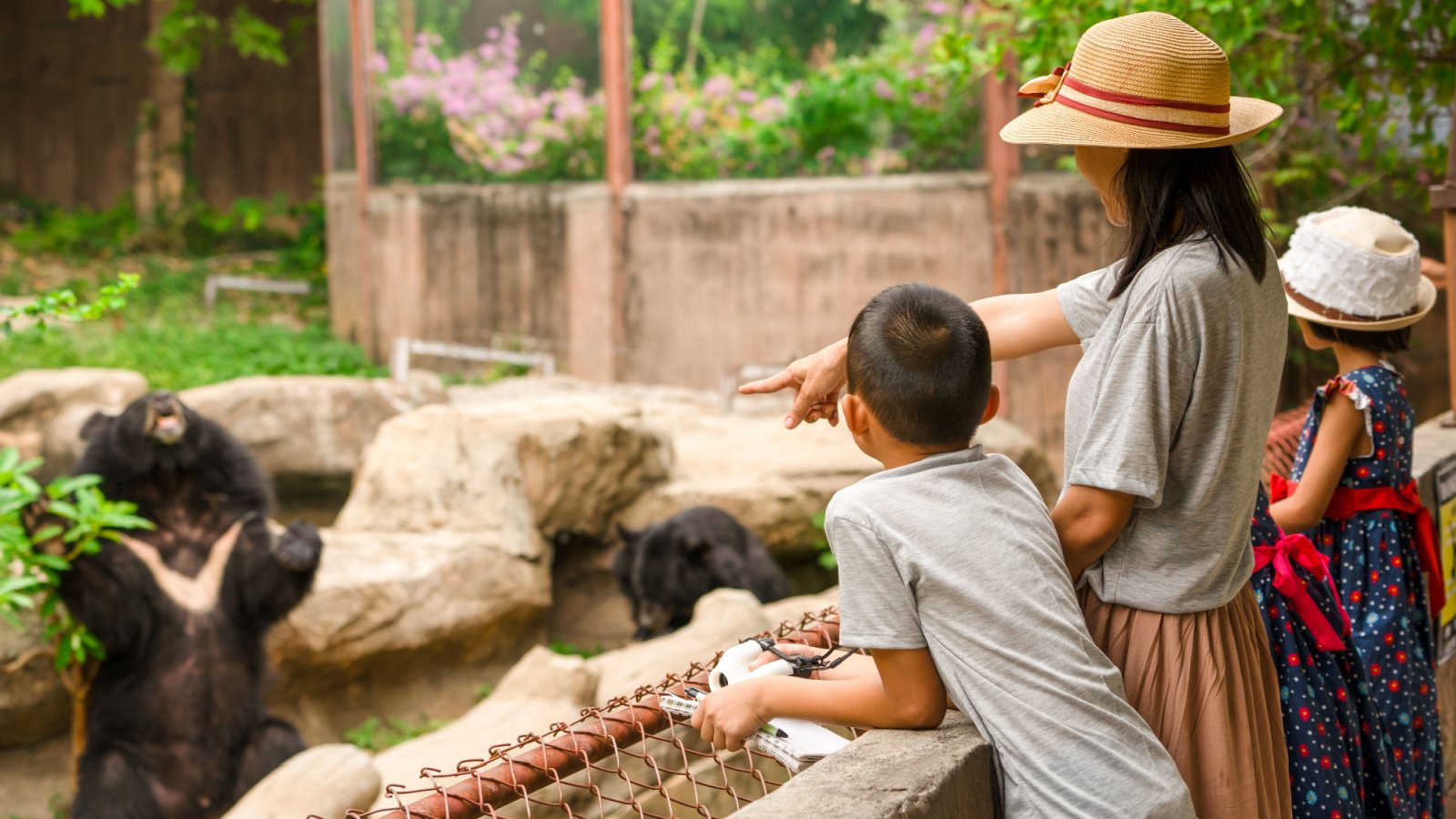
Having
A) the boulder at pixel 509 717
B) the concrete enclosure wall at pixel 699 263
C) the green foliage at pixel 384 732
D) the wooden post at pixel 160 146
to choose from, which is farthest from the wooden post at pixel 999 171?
the wooden post at pixel 160 146

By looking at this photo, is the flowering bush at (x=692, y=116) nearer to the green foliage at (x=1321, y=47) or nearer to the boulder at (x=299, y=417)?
the green foliage at (x=1321, y=47)

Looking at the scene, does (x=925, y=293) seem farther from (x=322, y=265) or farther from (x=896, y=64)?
(x=322, y=265)

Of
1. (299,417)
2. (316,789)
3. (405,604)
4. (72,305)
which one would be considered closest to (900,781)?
(316,789)

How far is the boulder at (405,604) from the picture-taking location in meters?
6.54

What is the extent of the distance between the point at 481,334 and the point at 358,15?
3.69 meters

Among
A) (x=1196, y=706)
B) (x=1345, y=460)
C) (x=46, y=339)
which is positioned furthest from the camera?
(x=46, y=339)

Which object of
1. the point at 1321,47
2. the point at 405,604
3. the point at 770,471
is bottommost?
the point at 405,604

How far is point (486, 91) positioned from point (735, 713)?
37.2ft

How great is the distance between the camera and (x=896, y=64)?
999 cm

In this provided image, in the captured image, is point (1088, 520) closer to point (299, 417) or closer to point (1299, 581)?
point (1299, 581)

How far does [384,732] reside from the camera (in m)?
6.89

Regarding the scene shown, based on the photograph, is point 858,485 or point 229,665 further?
point 229,665

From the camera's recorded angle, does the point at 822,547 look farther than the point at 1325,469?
Yes

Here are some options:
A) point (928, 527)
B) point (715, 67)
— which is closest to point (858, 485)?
point (928, 527)
